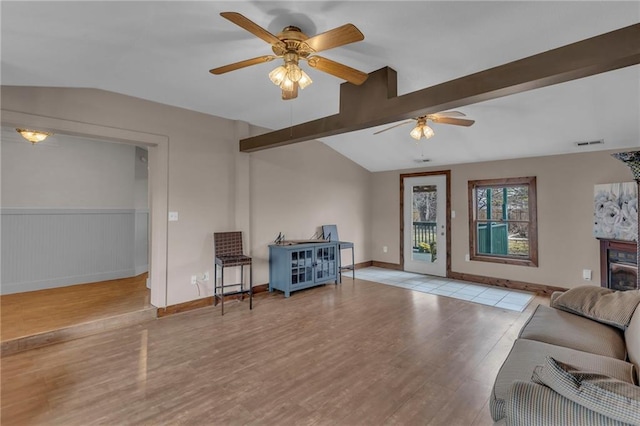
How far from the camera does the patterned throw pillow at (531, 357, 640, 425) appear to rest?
1015 mm

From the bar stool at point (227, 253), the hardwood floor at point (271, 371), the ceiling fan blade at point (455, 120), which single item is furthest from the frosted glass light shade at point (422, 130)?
the bar stool at point (227, 253)

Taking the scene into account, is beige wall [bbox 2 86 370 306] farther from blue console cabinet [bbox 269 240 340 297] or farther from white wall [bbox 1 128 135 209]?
white wall [bbox 1 128 135 209]

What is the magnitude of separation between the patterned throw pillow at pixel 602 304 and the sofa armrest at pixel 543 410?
157cm

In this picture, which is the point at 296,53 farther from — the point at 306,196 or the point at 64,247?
the point at 64,247

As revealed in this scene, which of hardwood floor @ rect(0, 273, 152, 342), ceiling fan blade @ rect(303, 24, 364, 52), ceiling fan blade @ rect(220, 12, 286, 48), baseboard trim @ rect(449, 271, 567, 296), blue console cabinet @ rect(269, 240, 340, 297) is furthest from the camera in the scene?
baseboard trim @ rect(449, 271, 567, 296)

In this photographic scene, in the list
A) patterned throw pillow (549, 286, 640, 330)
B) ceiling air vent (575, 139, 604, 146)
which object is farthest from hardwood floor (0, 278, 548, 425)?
ceiling air vent (575, 139, 604, 146)

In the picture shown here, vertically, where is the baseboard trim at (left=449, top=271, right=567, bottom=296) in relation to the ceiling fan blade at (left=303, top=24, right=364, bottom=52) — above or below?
below

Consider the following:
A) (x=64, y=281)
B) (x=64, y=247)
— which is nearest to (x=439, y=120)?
(x=64, y=247)

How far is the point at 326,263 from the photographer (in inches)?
207

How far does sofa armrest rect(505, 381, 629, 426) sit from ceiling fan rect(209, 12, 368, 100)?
200 centimetres

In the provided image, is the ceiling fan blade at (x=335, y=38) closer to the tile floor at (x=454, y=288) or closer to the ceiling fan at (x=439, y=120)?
the ceiling fan at (x=439, y=120)

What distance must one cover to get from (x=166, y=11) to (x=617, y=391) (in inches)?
121

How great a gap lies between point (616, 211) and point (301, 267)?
177 inches

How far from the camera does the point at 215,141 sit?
4.30 m
